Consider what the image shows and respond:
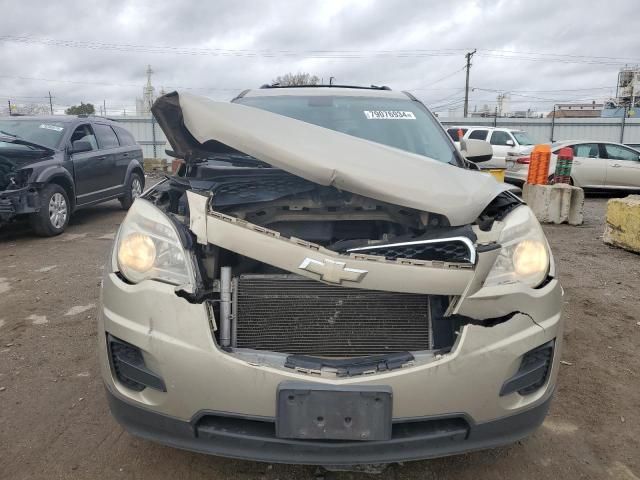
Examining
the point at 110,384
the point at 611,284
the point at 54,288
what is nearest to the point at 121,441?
the point at 110,384

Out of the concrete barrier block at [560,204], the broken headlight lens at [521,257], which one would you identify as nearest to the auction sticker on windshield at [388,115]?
the broken headlight lens at [521,257]

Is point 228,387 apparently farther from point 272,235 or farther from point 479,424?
point 479,424

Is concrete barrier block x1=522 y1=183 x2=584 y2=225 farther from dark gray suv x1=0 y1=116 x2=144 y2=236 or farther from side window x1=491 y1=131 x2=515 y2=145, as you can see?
dark gray suv x1=0 y1=116 x2=144 y2=236

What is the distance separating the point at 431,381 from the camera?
1728mm

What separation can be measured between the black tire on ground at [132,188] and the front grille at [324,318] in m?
7.70

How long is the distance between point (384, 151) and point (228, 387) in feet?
4.13

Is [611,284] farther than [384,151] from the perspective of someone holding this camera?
Yes

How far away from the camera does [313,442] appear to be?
1753mm

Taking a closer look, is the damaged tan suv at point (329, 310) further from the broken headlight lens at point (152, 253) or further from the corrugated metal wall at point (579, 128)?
the corrugated metal wall at point (579, 128)

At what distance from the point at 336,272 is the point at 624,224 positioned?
19.6 feet

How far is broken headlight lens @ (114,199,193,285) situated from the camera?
195cm

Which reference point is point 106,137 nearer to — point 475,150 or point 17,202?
point 17,202

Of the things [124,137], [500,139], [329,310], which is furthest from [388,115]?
[500,139]

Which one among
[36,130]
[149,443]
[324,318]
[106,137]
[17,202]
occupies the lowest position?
[149,443]
